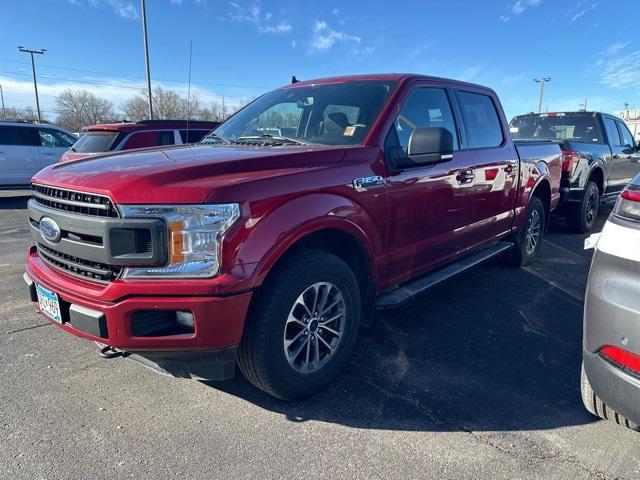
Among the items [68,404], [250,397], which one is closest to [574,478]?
[250,397]

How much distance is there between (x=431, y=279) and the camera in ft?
12.5

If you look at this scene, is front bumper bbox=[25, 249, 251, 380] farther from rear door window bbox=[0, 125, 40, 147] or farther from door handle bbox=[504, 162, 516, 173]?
rear door window bbox=[0, 125, 40, 147]

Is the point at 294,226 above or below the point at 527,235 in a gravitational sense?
above

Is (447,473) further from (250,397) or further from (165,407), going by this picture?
(165,407)

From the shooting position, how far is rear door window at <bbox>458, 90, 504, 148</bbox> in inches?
170

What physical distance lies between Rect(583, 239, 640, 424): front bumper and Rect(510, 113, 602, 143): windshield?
7.25 meters

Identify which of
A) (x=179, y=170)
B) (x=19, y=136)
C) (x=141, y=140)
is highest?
(x=179, y=170)

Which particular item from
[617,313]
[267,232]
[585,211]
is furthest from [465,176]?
[585,211]

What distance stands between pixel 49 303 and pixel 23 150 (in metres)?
11.1

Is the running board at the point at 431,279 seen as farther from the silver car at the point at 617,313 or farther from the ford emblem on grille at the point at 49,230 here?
the ford emblem on grille at the point at 49,230

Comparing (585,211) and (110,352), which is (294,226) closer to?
(110,352)

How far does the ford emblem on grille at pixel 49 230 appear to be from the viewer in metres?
2.56

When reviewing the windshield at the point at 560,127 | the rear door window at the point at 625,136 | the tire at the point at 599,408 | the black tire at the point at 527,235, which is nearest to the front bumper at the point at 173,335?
the tire at the point at 599,408

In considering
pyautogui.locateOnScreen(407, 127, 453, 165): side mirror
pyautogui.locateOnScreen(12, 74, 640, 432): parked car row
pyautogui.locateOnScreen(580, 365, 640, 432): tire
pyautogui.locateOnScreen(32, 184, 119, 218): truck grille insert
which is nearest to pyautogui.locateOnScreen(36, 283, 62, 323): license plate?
pyautogui.locateOnScreen(12, 74, 640, 432): parked car row
